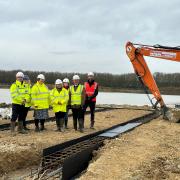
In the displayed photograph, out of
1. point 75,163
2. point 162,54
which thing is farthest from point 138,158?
point 162,54

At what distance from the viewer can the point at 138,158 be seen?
24.7 ft

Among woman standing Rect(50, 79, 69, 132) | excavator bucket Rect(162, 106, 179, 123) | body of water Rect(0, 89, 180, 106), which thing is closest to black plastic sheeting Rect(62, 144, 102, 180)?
woman standing Rect(50, 79, 69, 132)

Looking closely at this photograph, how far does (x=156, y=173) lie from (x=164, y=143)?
11.4 ft

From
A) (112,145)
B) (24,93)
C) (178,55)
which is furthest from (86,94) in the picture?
(178,55)

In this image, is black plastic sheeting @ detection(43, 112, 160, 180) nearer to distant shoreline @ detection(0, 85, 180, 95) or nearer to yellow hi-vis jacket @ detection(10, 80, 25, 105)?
yellow hi-vis jacket @ detection(10, 80, 25, 105)

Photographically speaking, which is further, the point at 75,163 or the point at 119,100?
the point at 119,100

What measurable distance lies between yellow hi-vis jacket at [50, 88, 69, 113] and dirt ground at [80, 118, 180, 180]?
201 centimetres

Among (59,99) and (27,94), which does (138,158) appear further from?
(27,94)

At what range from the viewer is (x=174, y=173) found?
632 cm

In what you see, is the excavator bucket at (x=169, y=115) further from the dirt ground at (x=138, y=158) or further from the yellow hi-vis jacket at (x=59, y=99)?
the yellow hi-vis jacket at (x=59, y=99)

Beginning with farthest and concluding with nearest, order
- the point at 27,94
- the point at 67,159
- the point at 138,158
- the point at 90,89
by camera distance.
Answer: the point at 90,89 < the point at 27,94 < the point at 138,158 < the point at 67,159

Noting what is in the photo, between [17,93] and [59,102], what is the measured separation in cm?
131

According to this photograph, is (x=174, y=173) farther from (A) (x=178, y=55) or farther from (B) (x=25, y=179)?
(A) (x=178, y=55)

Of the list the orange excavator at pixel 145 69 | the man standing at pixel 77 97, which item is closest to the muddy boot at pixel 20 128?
the man standing at pixel 77 97
